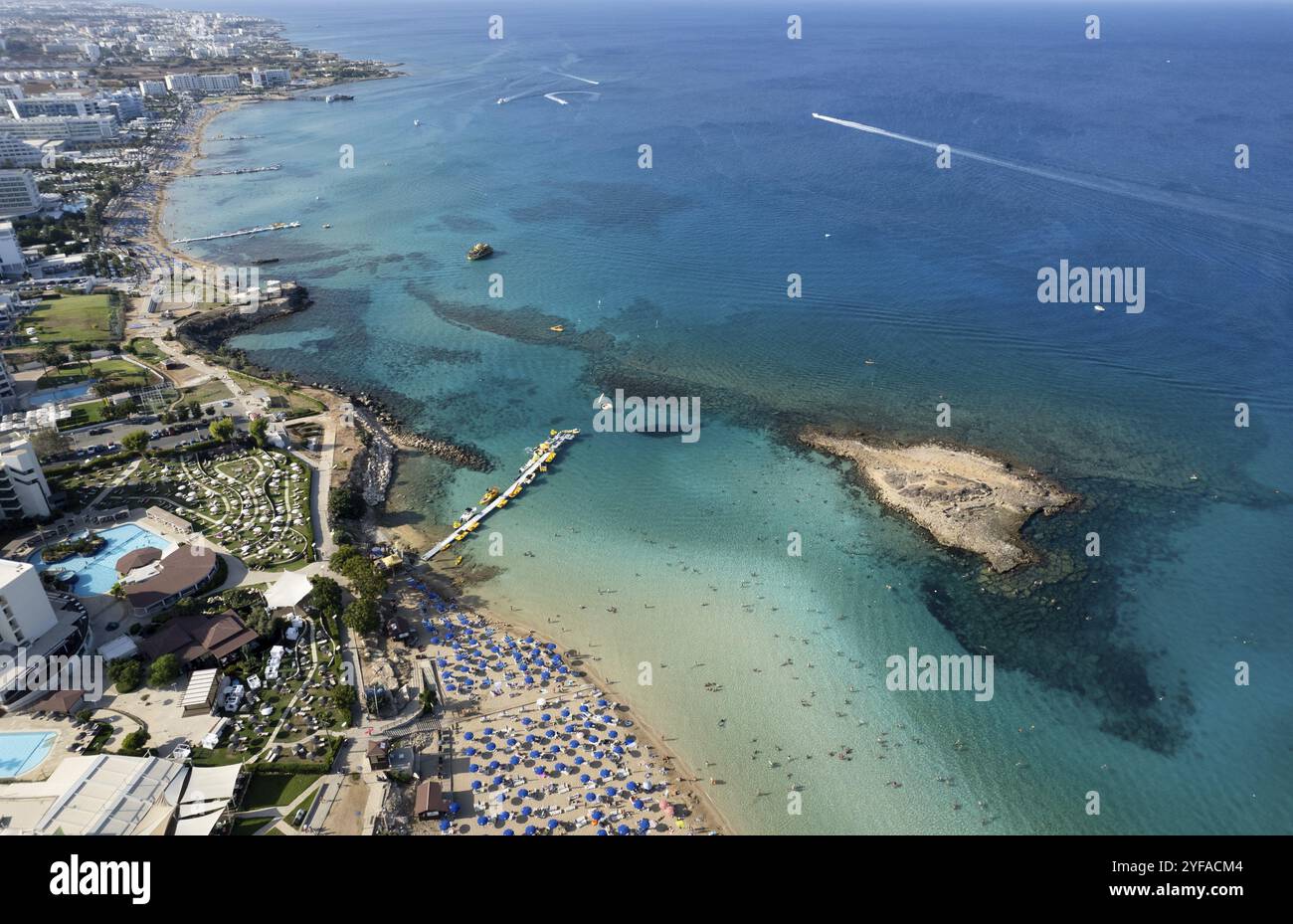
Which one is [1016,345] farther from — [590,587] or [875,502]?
[590,587]

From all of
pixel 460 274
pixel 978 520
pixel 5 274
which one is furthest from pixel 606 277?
pixel 5 274

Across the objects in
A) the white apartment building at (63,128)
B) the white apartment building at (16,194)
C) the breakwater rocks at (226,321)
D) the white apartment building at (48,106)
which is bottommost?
the breakwater rocks at (226,321)

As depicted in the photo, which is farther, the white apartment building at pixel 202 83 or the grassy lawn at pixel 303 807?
the white apartment building at pixel 202 83

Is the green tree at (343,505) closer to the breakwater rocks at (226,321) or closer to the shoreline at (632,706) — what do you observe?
the shoreline at (632,706)

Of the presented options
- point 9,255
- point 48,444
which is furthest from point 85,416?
point 9,255

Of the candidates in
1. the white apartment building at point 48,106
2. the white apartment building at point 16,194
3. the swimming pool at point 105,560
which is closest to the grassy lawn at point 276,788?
the swimming pool at point 105,560
